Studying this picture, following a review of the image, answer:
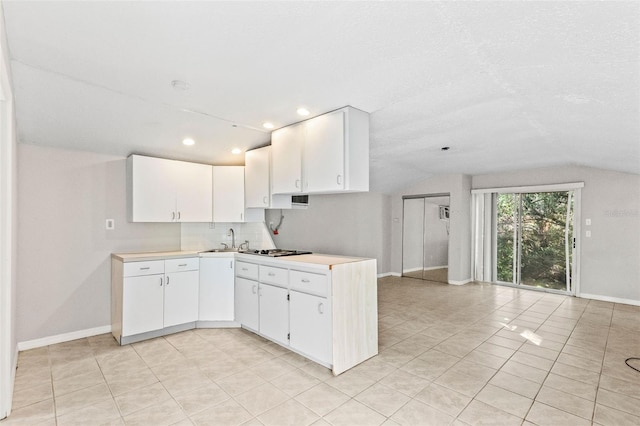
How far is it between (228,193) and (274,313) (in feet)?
6.21

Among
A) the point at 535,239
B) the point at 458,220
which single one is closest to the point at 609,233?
the point at 535,239

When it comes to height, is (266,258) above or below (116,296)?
above

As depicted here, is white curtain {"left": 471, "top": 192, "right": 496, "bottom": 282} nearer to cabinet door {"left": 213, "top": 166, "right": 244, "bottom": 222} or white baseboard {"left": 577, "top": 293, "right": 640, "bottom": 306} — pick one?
white baseboard {"left": 577, "top": 293, "right": 640, "bottom": 306}

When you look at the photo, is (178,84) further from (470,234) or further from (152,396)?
(470,234)

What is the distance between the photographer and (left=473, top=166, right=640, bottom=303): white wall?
511cm

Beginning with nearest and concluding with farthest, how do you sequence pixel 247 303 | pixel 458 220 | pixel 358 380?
pixel 358 380 < pixel 247 303 < pixel 458 220

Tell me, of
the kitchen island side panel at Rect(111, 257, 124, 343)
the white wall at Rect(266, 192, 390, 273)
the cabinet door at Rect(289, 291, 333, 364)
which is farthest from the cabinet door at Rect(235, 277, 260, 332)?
the white wall at Rect(266, 192, 390, 273)

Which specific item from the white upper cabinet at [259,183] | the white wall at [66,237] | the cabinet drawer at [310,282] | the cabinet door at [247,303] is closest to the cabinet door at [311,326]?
the cabinet drawer at [310,282]

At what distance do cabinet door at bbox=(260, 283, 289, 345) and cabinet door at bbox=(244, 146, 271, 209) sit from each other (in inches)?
47.1

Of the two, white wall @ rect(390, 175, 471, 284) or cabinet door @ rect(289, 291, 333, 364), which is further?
white wall @ rect(390, 175, 471, 284)

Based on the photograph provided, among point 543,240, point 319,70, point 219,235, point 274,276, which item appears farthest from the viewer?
point 543,240

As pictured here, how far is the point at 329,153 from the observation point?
10.0 ft

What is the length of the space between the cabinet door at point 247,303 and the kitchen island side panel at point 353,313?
1192mm

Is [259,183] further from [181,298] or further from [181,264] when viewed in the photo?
[181,298]
